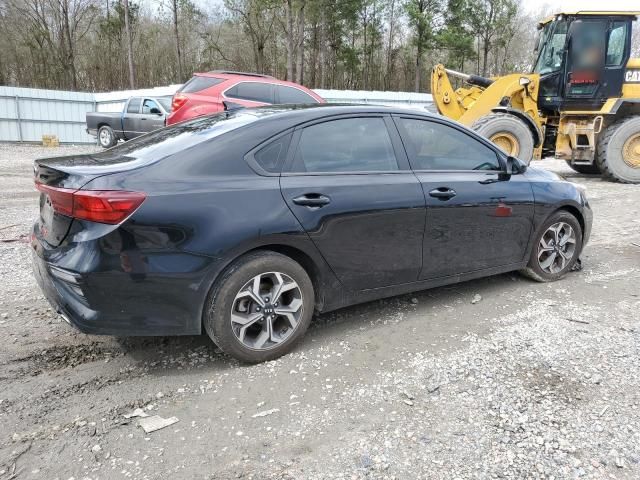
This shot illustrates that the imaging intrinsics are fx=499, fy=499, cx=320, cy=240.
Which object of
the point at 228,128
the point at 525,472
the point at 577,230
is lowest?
the point at 525,472

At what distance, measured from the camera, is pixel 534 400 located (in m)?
2.76

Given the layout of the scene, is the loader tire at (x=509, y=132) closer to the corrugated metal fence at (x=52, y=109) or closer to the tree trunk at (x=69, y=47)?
the corrugated metal fence at (x=52, y=109)

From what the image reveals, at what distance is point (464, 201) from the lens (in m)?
3.80

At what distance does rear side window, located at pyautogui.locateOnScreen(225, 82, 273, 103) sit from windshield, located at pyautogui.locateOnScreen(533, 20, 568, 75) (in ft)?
19.2

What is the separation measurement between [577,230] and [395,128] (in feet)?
7.38

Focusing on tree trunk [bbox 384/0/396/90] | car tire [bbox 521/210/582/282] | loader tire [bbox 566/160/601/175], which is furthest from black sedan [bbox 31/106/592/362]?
tree trunk [bbox 384/0/396/90]

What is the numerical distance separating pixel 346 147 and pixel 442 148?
2.94 feet

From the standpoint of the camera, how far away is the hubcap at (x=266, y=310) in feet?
9.79

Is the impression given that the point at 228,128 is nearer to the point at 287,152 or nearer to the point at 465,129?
the point at 287,152

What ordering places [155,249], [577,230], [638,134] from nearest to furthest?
[155,249]
[577,230]
[638,134]

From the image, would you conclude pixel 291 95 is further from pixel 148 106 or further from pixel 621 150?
pixel 148 106

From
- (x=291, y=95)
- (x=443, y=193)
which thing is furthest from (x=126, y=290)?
(x=291, y=95)

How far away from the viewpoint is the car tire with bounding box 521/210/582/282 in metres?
4.48

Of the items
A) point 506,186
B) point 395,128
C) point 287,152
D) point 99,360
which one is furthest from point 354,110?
point 99,360
